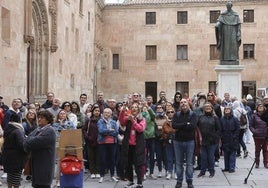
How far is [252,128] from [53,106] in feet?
16.9

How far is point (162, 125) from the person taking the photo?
41.5 ft

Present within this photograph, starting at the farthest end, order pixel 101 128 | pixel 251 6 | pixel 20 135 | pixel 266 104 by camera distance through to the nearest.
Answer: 1. pixel 251 6
2. pixel 266 104
3. pixel 101 128
4. pixel 20 135

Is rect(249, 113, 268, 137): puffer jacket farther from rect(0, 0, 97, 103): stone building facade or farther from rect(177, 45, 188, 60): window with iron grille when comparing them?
rect(177, 45, 188, 60): window with iron grille

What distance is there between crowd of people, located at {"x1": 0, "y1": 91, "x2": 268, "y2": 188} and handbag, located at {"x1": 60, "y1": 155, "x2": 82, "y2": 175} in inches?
29.0

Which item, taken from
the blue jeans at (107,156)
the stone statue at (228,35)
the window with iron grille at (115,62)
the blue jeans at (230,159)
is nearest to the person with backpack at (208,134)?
the blue jeans at (230,159)

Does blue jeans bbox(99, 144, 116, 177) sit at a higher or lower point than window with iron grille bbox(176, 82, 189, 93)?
lower

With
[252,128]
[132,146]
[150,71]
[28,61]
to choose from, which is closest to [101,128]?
[132,146]

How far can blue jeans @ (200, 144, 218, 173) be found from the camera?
1273 centimetres

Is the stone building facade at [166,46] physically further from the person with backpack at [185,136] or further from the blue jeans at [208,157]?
the person with backpack at [185,136]

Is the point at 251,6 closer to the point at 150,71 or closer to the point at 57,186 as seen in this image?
the point at 150,71

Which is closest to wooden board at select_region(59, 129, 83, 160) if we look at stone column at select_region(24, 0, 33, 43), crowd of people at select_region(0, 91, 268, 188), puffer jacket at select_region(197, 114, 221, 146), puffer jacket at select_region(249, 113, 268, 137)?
crowd of people at select_region(0, 91, 268, 188)

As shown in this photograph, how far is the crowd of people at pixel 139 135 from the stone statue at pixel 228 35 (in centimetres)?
550

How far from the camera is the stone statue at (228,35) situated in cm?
1998

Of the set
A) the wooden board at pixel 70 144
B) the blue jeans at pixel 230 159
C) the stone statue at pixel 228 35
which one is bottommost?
the blue jeans at pixel 230 159
